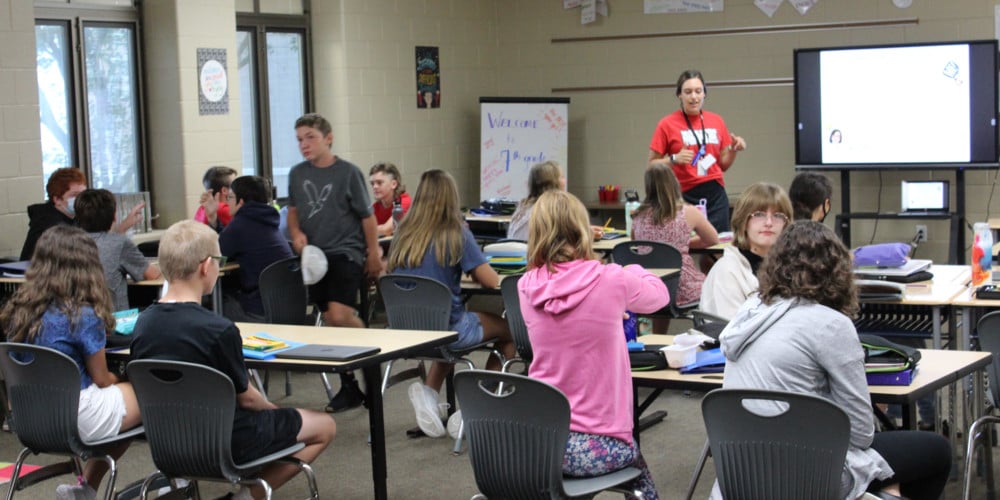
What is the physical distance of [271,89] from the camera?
876 cm

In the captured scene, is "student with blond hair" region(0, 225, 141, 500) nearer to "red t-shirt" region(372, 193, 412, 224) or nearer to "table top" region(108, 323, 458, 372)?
"table top" region(108, 323, 458, 372)

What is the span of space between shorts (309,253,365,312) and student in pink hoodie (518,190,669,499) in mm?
2684

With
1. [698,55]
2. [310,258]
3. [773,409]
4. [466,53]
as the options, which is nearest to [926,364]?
[773,409]

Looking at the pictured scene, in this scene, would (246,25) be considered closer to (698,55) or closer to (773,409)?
(698,55)

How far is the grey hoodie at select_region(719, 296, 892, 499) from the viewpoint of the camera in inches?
113

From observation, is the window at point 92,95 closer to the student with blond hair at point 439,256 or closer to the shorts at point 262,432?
the student with blond hair at point 439,256

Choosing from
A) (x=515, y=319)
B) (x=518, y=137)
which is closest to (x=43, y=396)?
(x=515, y=319)

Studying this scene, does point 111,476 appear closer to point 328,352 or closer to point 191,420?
point 191,420

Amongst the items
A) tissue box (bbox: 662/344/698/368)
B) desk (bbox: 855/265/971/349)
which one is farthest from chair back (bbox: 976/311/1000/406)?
tissue box (bbox: 662/344/698/368)

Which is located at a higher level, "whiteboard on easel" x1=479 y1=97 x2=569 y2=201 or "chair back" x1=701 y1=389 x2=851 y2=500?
"whiteboard on easel" x1=479 y1=97 x2=569 y2=201

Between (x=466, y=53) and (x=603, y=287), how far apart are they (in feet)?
23.4

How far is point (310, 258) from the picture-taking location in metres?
5.80

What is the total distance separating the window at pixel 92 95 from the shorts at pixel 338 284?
6.69ft

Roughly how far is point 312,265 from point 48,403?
7.26ft
